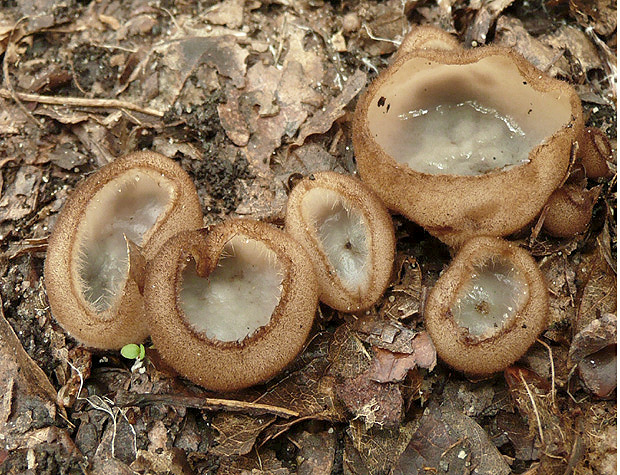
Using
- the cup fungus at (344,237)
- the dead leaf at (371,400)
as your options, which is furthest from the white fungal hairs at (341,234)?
the dead leaf at (371,400)

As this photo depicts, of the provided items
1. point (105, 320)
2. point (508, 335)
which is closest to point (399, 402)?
point (508, 335)

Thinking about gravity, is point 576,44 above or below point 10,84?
above

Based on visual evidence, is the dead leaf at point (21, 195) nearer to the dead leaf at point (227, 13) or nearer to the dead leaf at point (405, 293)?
the dead leaf at point (227, 13)

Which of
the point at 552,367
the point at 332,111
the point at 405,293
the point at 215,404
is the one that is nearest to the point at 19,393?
the point at 215,404

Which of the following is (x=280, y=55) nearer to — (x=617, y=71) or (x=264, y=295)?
(x=264, y=295)

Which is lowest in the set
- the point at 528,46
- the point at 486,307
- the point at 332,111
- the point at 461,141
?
the point at 486,307

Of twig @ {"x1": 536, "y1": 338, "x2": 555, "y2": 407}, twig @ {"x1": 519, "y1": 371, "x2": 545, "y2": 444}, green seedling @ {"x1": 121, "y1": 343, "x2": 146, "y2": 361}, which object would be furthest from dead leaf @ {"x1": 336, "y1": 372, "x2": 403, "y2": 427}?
green seedling @ {"x1": 121, "y1": 343, "x2": 146, "y2": 361}

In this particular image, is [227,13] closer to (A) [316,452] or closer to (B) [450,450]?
(A) [316,452]
